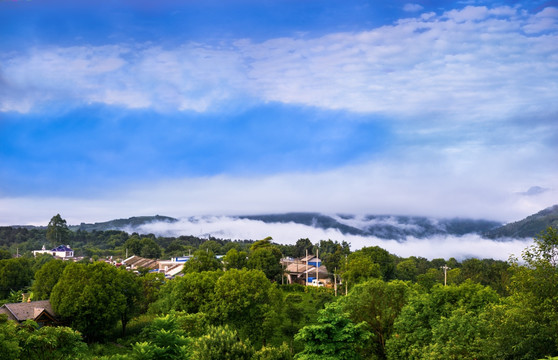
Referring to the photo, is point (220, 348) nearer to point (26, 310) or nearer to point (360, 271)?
point (26, 310)

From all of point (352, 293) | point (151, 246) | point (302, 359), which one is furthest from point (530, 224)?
point (302, 359)

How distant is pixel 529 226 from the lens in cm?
14600

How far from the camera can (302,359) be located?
17.5 metres

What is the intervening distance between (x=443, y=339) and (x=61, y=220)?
100363mm

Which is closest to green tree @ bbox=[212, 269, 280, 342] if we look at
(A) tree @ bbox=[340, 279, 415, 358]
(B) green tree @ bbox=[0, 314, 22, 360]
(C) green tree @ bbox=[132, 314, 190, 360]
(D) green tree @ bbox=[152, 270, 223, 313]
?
(D) green tree @ bbox=[152, 270, 223, 313]

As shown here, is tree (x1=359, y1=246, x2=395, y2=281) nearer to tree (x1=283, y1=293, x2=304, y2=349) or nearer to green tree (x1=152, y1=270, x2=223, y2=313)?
tree (x1=283, y1=293, x2=304, y2=349)

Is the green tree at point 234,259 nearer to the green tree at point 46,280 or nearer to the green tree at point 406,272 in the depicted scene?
the green tree at point 46,280

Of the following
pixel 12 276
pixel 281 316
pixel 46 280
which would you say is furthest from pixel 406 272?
pixel 12 276

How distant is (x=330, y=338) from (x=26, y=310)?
26.0 metres

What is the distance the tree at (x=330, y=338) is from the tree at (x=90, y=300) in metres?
19.3

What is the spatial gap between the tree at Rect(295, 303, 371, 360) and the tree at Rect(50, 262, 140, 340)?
1928cm

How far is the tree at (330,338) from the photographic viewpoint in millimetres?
17641

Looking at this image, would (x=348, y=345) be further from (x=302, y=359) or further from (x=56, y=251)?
(x=56, y=251)

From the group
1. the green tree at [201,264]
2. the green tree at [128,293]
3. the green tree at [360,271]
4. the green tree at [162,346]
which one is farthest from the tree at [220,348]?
the green tree at [360,271]
